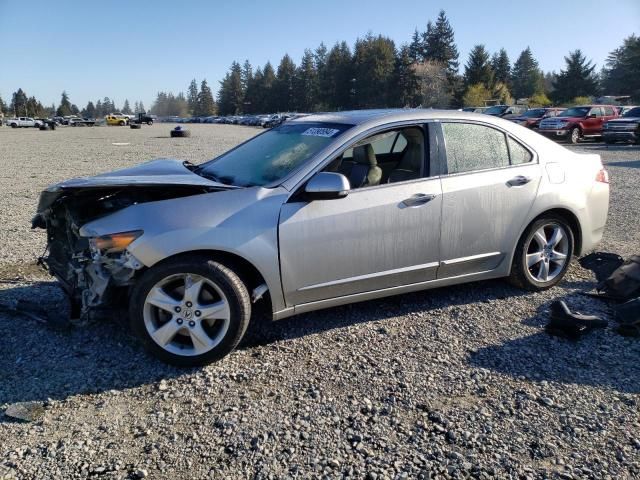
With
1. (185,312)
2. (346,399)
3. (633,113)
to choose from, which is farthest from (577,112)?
(185,312)

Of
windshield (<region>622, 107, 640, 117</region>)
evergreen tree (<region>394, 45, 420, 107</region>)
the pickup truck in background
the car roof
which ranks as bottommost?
the car roof

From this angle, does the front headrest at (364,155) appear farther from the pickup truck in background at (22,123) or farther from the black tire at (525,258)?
the pickup truck in background at (22,123)

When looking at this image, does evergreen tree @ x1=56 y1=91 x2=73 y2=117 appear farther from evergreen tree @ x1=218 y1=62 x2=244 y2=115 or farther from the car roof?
the car roof

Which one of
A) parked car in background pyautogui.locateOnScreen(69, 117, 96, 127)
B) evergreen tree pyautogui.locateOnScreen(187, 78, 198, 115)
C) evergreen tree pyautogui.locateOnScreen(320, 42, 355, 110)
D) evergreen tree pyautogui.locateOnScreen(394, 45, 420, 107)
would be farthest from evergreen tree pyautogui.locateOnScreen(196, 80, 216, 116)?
evergreen tree pyautogui.locateOnScreen(394, 45, 420, 107)

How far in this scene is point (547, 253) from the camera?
15.4 ft

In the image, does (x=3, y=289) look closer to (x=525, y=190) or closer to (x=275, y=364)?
(x=275, y=364)

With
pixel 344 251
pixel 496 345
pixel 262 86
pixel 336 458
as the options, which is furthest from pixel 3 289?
Result: pixel 262 86

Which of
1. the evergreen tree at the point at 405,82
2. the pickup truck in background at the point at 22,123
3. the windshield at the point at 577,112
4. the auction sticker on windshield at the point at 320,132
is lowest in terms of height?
A: the auction sticker on windshield at the point at 320,132

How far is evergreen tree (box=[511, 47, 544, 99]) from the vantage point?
99312 millimetres

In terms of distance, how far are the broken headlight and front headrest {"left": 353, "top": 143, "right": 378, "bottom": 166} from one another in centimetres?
193

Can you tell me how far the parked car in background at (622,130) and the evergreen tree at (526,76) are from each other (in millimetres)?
79678

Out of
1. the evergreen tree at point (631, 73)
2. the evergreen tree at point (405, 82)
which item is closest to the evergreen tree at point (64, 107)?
the evergreen tree at point (405, 82)

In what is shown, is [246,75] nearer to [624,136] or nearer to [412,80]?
[412,80]

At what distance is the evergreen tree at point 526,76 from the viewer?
99312 mm
